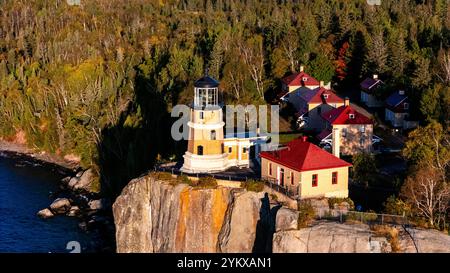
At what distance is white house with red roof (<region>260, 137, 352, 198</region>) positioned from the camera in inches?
1248

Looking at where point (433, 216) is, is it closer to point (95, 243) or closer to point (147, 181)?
point (147, 181)

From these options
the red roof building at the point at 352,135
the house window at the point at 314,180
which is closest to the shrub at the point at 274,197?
the house window at the point at 314,180

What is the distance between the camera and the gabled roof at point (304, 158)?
3194 centimetres

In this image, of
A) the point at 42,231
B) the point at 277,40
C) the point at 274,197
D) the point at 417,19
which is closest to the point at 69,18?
the point at 277,40

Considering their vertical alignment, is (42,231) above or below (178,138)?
below

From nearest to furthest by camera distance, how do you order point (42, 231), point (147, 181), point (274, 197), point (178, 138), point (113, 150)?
point (274, 197) → point (147, 181) → point (42, 231) → point (178, 138) → point (113, 150)

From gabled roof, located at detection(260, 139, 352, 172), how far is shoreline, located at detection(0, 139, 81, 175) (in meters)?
30.8

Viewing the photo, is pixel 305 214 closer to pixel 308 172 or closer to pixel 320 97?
pixel 308 172

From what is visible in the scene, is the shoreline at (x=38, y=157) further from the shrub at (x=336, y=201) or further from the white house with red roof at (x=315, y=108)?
the shrub at (x=336, y=201)

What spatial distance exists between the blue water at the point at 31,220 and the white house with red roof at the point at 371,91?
2780 cm

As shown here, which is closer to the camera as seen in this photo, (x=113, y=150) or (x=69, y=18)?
(x=113, y=150)

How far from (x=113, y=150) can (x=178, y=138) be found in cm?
1084

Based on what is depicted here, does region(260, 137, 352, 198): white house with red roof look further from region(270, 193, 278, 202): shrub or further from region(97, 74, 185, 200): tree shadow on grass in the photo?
region(97, 74, 185, 200): tree shadow on grass

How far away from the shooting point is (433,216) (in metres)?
29.5
